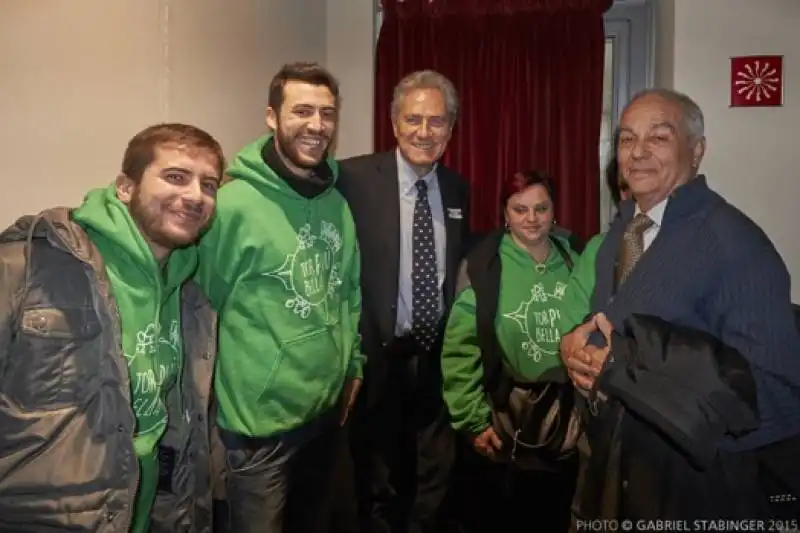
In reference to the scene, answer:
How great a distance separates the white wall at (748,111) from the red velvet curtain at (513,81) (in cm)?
48

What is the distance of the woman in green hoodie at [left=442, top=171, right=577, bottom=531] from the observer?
2.23 metres

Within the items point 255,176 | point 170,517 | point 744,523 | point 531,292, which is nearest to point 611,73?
point 531,292

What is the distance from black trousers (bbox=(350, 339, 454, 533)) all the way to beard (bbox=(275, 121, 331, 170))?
0.71 meters

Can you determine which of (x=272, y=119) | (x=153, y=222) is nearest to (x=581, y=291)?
(x=272, y=119)

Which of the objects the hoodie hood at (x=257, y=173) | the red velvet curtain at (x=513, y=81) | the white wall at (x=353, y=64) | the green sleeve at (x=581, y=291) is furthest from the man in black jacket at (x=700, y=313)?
the white wall at (x=353, y=64)

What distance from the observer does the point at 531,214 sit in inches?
89.9

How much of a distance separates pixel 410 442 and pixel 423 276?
569mm

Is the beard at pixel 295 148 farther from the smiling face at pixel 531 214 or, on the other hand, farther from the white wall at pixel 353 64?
the white wall at pixel 353 64

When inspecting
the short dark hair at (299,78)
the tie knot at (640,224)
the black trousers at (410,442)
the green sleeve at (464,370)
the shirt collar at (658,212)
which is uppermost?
the short dark hair at (299,78)

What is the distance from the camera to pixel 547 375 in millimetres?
2234

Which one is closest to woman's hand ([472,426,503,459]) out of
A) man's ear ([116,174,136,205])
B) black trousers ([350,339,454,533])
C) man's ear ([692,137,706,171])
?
black trousers ([350,339,454,533])

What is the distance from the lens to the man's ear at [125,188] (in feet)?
4.62

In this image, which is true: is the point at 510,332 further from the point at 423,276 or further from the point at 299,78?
the point at 299,78

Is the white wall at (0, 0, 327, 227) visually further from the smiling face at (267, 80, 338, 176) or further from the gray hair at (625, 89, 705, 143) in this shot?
the gray hair at (625, 89, 705, 143)
